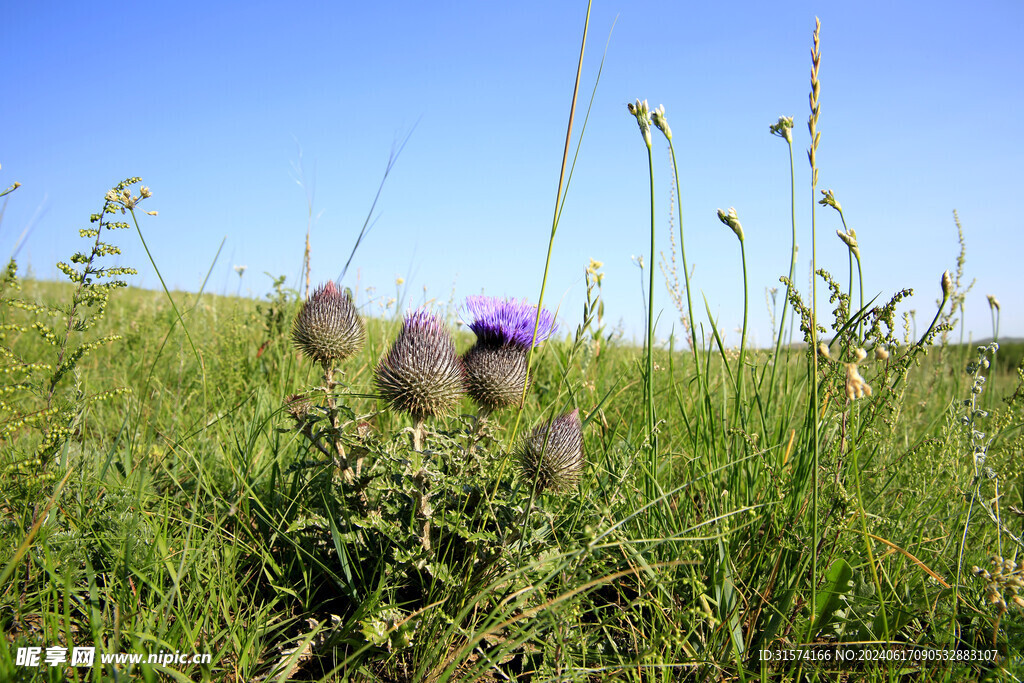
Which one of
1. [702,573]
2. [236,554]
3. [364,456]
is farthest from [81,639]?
[702,573]

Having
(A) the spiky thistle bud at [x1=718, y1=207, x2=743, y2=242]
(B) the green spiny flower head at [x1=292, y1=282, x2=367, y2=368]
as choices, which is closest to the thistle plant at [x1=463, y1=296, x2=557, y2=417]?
(B) the green spiny flower head at [x1=292, y1=282, x2=367, y2=368]

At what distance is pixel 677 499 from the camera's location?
254cm

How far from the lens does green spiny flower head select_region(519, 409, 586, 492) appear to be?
2.22 meters

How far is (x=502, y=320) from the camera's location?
2990 millimetres

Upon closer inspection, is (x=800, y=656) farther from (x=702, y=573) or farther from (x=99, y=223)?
(x=99, y=223)

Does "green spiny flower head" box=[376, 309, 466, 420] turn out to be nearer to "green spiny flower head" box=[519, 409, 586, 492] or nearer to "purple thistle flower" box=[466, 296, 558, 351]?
"purple thistle flower" box=[466, 296, 558, 351]

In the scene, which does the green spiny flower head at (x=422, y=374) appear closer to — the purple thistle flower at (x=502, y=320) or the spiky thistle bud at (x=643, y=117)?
the purple thistle flower at (x=502, y=320)

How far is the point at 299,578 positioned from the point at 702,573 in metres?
1.58

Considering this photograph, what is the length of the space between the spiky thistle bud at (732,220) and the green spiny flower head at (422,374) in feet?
4.34

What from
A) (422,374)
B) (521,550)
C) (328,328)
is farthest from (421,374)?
(521,550)

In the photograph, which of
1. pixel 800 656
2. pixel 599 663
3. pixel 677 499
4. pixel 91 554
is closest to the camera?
pixel 800 656

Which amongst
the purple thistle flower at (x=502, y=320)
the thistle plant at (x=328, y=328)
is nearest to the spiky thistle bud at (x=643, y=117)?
the purple thistle flower at (x=502, y=320)

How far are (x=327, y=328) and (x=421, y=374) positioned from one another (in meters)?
0.67

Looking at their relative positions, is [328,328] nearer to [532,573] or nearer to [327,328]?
[327,328]
